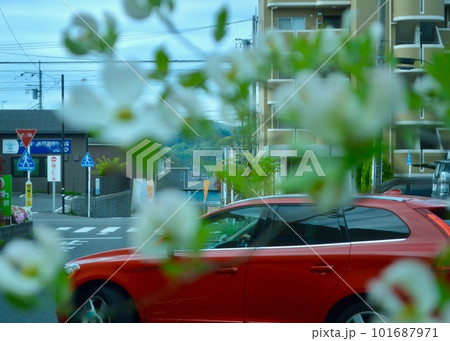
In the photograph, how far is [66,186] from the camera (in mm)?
711

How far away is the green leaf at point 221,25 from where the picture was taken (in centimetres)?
26

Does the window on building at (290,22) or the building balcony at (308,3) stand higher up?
the building balcony at (308,3)

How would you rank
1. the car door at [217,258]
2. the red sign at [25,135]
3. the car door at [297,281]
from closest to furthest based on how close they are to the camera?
the car door at [217,258]
the red sign at [25,135]
the car door at [297,281]

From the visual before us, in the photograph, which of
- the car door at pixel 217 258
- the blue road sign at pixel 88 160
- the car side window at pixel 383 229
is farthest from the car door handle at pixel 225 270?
the car side window at pixel 383 229

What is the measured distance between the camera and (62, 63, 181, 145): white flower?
216mm

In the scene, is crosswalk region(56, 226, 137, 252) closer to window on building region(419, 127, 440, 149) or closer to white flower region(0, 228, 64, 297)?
white flower region(0, 228, 64, 297)

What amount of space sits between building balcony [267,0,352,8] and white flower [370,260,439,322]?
0.16m

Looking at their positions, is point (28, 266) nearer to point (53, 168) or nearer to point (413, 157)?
point (413, 157)

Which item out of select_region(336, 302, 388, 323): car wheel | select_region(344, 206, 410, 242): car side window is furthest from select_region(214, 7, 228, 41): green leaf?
select_region(344, 206, 410, 242): car side window

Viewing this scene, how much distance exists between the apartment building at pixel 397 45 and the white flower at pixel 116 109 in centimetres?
5

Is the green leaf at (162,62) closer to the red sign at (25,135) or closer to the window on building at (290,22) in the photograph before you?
the window on building at (290,22)

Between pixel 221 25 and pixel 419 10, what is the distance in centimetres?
15
